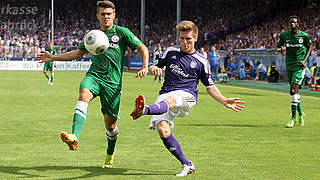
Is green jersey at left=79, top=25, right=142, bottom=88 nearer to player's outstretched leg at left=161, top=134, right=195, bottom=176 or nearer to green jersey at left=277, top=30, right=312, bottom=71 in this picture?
player's outstretched leg at left=161, top=134, right=195, bottom=176

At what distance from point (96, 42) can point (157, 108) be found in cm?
117

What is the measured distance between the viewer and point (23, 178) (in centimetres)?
627

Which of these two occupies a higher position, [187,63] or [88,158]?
[187,63]

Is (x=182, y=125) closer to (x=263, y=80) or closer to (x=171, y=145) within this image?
(x=171, y=145)

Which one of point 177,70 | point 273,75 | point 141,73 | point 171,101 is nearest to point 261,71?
point 273,75

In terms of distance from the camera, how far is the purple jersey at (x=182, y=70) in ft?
21.7

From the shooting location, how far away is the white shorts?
6.36 meters

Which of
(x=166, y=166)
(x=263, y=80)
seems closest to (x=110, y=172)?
(x=166, y=166)

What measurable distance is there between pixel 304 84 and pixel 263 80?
206 inches

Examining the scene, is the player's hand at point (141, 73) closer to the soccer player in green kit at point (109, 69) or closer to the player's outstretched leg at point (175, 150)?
the soccer player in green kit at point (109, 69)

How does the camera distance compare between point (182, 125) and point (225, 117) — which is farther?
point (225, 117)

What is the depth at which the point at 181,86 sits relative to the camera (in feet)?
21.6

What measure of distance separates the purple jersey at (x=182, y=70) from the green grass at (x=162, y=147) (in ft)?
3.63

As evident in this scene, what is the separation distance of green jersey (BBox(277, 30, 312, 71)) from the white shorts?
639 cm
